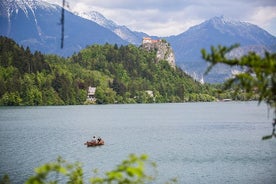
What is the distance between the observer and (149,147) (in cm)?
7675

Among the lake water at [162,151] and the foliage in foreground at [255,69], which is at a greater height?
the foliage in foreground at [255,69]

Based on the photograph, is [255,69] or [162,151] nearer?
[255,69]

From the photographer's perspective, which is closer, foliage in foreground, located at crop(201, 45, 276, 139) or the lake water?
foliage in foreground, located at crop(201, 45, 276, 139)

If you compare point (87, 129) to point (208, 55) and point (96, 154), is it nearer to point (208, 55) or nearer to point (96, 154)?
point (96, 154)

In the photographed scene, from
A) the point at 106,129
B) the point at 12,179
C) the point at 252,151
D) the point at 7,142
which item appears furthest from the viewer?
the point at 106,129

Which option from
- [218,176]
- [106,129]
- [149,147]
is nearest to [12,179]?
[218,176]

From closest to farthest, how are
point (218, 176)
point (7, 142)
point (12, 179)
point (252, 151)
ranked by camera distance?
point (12, 179)
point (218, 176)
point (252, 151)
point (7, 142)

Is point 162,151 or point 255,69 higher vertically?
point 255,69

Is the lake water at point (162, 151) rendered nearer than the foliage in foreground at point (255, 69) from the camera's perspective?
No

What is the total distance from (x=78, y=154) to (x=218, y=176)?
82.7 feet

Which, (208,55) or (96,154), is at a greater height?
(208,55)

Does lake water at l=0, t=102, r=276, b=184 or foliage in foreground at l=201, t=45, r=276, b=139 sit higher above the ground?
foliage in foreground at l=201, t=45, r=276, b=139

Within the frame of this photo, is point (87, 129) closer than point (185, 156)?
No

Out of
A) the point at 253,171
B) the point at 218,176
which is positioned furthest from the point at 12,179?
the point at 253,171
